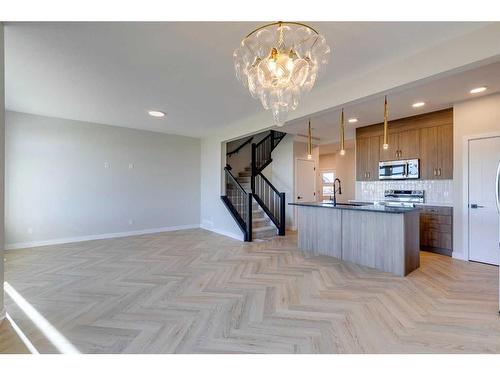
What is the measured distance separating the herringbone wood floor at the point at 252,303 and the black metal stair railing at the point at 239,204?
4.02ft

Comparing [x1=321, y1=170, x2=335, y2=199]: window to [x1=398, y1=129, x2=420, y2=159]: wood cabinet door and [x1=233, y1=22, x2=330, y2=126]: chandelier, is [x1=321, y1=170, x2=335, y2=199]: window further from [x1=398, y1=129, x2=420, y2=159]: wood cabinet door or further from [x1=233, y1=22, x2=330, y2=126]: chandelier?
[x1=233, y1=22, x2=330, y2=126]: chandelier

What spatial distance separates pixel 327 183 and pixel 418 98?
658 cm

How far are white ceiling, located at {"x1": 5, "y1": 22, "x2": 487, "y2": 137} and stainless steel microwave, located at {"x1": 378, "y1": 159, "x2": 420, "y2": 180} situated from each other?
300cm

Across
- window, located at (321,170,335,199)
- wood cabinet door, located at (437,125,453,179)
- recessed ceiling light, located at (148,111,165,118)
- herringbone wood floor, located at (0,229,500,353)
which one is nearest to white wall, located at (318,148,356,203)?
window, located at (321,170,335,199)

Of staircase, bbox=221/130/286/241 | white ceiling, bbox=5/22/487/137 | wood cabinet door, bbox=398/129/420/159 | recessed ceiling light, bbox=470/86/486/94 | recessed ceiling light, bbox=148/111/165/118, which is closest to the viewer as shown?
white ceiling, bbox=5/22/487/137

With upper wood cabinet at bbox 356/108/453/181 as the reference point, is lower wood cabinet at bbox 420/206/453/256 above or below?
below

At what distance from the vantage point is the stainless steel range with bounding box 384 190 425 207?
4.91 metres

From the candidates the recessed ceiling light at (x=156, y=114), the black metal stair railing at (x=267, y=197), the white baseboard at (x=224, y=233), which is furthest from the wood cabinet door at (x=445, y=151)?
the recessed ceiling light at (x=156, y=114)

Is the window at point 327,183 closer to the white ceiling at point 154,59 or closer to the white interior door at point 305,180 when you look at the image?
Answer: the white interior door at point 305,180

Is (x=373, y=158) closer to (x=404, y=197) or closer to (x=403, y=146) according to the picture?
(x=403, y=146)

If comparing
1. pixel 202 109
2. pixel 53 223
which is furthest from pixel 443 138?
pixel 53 223

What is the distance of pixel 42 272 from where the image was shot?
136 inches
